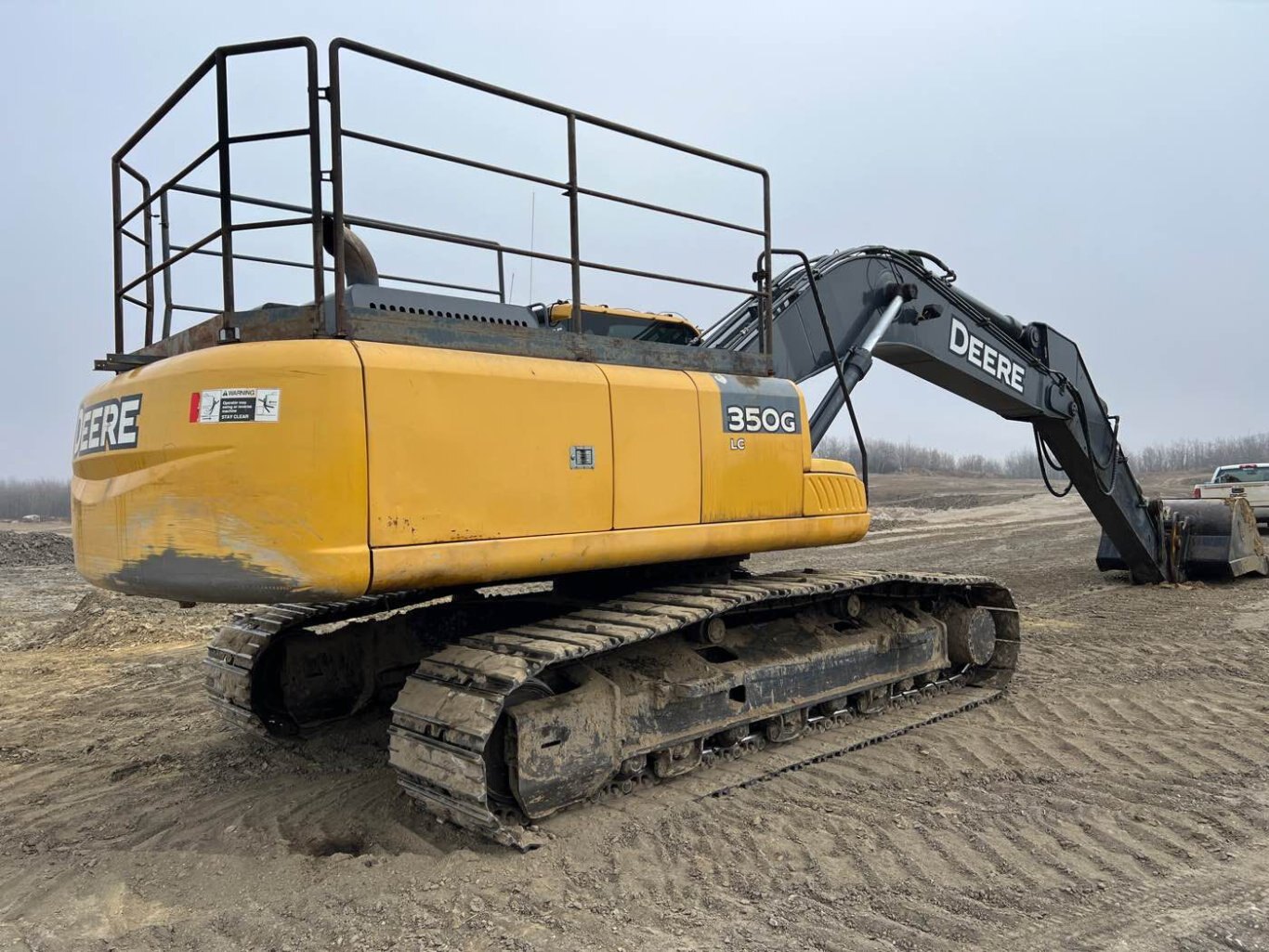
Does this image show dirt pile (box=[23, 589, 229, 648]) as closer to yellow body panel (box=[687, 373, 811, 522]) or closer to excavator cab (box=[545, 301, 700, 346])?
excavator cab (box=[545, 301, 700, 346])

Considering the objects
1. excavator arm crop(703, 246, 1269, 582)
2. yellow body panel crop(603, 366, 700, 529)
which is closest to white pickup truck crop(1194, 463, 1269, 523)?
excavator arm crop(703, 246, 1269, 582)

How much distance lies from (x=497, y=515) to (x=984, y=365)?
580cm

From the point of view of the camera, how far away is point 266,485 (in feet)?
11.0

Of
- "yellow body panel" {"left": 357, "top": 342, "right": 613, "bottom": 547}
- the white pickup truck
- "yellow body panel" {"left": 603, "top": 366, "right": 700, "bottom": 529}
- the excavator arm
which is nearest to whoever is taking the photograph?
"yellow body panel" {"left": 357, "top": 342, "right": 613, "bottom": 547}

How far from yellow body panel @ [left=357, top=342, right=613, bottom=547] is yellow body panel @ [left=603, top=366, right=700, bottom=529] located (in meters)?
0.07

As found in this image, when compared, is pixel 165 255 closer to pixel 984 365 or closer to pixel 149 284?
pixel 149 284

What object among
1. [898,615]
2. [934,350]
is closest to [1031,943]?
[898,615]

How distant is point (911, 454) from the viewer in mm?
88125

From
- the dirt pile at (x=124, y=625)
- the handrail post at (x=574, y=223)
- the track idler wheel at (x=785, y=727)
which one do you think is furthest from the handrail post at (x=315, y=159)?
the dirt pile at (x=124, y=625)

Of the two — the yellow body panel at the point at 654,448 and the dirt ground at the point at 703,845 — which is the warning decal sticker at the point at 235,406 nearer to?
the yellow body panel at the point at 654,448

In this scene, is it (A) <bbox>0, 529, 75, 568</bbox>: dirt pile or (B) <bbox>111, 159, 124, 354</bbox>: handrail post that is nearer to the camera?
(B) <bbox>111, 159, 124, 354</bbox>: handrail post

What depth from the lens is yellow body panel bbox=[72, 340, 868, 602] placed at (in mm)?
3348

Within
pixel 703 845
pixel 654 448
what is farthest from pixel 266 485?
pixel 703 845

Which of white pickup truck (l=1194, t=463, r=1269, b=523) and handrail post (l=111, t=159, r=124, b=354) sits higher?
handrail post (l=111, t=159, r=124, b=354)
